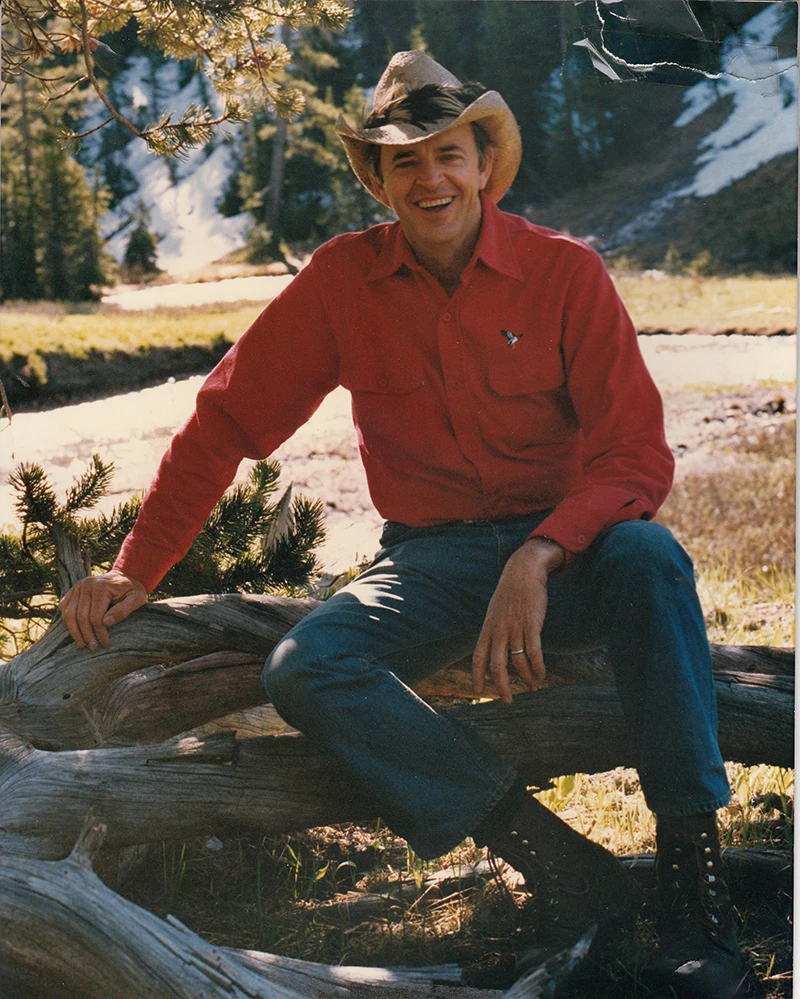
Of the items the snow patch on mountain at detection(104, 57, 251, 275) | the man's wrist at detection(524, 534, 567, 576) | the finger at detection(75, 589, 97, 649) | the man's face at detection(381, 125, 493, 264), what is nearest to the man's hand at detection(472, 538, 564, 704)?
the man's wrist at detection(524, 534, 567, 576)

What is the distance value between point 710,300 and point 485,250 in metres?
0.62

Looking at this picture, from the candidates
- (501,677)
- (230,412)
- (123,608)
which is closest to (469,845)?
(501,677)

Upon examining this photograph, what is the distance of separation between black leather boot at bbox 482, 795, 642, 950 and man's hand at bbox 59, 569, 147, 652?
0.81 meters

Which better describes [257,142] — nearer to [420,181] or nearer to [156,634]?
[420,181]

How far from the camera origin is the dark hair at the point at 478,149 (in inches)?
77.0

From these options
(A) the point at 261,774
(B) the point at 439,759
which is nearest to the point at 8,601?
(A) the point at 261,774

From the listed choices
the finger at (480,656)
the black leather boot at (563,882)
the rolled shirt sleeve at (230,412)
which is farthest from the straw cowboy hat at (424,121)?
the black leather boot at (563,882)

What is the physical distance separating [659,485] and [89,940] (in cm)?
123

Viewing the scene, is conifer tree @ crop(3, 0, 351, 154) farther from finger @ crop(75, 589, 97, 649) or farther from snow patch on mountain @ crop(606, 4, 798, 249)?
finger @ crop(75, 589, 97, 649)

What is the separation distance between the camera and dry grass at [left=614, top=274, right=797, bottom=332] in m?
2.18

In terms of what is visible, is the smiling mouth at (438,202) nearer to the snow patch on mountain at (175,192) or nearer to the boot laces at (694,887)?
the snow patch on mountain at (175,192)

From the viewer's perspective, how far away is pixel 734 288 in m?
2.19

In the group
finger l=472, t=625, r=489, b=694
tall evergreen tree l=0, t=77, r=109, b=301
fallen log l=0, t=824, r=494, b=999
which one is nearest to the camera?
fallen log l=0, t=824, r=494, b=999

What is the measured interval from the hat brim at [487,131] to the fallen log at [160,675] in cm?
87
